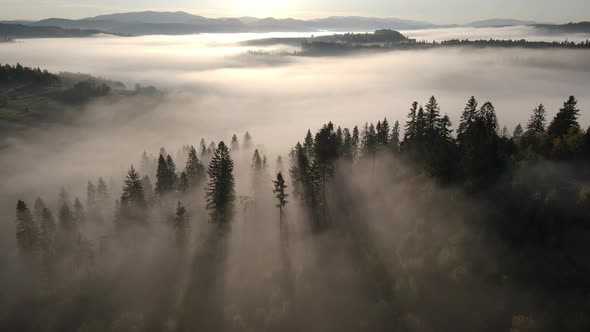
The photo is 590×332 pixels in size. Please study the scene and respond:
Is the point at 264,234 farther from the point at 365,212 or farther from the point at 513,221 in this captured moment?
the point at 513,221

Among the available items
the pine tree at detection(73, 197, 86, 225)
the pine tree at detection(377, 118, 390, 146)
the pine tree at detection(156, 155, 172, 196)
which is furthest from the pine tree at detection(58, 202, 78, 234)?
the pine tree at detection(377, 118, 390, 146)

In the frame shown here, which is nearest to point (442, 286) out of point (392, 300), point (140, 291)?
point (392, 300)

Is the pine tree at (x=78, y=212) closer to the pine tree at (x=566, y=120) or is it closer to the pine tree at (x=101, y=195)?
the pine tree at (x=101, y=195)

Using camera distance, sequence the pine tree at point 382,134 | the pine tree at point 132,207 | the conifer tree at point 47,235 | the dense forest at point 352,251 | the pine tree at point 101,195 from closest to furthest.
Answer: the dense forest at point 352,251
the conifer tree at point 47,235
the pine tree at point 132,207
the pine tree at point 101,195
the pine tree at point 382,134

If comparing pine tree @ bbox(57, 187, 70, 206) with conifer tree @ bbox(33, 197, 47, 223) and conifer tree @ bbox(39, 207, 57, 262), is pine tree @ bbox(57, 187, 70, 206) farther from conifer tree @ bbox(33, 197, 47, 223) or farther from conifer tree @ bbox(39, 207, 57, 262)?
conifer tree @ bbox(39, 207, 57, 262)

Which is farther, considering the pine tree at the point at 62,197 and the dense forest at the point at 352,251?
the pine tree at the point at 62,197

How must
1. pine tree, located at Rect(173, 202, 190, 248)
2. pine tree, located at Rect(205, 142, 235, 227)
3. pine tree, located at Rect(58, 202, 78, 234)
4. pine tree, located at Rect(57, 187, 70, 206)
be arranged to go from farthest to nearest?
pine tree, located at Rect(57, 187, 70, 206) → pine tree, located at Rect(58, 202, 78, 234) → pine tree, located at Rect(173, 202, 190, 248) → pine tree, located at Rect(205, 142, 235, 227)

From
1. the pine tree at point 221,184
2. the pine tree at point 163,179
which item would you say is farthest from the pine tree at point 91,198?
the pine tree at point 221,184

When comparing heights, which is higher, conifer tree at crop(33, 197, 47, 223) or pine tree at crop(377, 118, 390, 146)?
pine tree at crop(377, 118, 390, 146)
